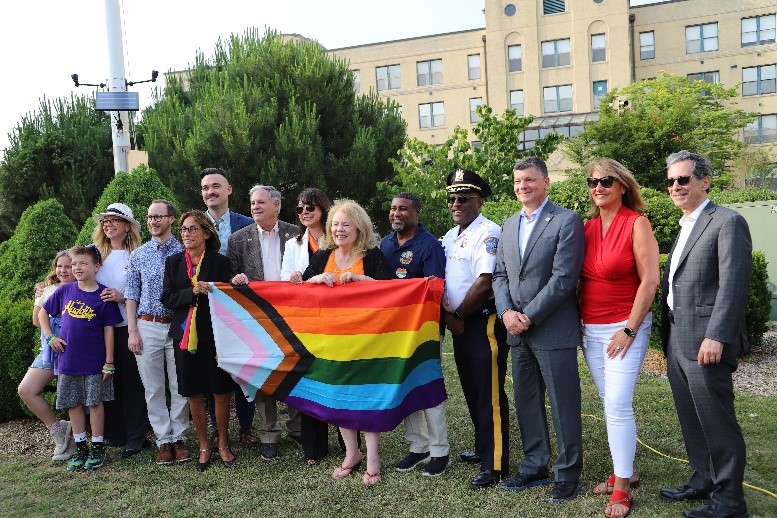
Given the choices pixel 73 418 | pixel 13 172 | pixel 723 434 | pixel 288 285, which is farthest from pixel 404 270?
pixel 13 172

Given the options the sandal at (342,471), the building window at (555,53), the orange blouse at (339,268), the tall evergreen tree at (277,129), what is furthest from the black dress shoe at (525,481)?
the building window at (555,53)

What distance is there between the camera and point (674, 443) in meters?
5.81

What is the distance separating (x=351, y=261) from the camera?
535cm

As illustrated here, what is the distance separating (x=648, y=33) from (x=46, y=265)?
136 ft

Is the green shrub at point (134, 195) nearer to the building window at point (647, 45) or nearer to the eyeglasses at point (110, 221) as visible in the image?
the eyeglasses at point (110, 221)

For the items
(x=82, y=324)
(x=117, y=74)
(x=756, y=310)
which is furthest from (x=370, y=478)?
(x=117, y=74)

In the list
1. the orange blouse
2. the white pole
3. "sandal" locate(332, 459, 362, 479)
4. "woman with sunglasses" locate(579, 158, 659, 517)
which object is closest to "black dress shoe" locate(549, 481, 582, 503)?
"woman with sunglasses" locate(579, 158, 659, 517)

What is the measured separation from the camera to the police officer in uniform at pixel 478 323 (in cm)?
498

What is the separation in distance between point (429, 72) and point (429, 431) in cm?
4318

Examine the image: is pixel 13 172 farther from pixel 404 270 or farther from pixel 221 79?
pixel 404 270

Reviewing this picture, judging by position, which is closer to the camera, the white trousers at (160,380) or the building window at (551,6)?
the white trousers at (160,380)

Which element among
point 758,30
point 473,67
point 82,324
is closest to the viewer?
point 82,324

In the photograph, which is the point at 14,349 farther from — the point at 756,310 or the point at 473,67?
the point at 473,67

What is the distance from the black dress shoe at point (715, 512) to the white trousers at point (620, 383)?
41 cm
